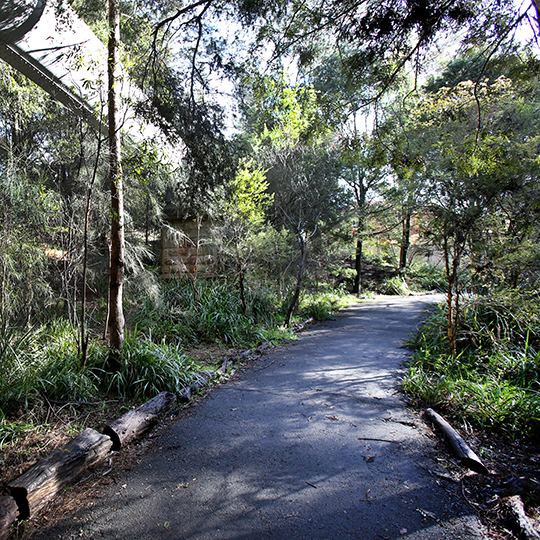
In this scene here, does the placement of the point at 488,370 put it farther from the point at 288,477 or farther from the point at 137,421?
the point at 137,421

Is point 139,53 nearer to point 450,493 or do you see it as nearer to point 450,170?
point 450,170

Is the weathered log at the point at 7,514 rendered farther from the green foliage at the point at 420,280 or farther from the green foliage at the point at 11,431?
the green foliage at the point at 420,280

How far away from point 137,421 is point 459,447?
288 cm

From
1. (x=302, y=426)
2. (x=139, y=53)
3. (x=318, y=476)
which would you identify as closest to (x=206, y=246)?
(x=139, y=53)

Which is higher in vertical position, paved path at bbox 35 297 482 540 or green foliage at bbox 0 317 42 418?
green foliage at bbox 0 317 42 418

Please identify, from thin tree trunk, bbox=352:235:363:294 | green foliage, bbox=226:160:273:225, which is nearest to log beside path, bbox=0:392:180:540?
green foliage, bbox=226:160:273:225

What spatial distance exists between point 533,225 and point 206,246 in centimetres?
692

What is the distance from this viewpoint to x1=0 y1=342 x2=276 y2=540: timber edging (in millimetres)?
2148

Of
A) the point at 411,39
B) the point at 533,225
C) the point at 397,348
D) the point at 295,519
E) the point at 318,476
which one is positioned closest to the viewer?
the point at 295,519

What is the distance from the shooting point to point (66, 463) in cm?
249

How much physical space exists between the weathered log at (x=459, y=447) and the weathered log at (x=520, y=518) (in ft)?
1.19

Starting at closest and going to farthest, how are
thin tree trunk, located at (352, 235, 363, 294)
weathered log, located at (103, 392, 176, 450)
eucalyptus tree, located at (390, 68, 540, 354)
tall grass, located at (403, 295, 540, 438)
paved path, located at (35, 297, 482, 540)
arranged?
paved path, located at (35, 297, 482, 540)
weathered log, located at (103, 392, 176, 450)
tall grass, located at (403, 295, 540, 438)
eucalyptus tree, located at (390, 68, 540, 354)
thin tree trunk, located at (352, 235, 363, 294)

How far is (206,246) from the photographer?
9.12 metres

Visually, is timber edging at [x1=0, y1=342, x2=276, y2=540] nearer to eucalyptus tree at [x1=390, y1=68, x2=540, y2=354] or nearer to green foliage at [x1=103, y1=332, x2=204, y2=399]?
green foliage at [x1=103, y1=332, x2=204, y2=399]
